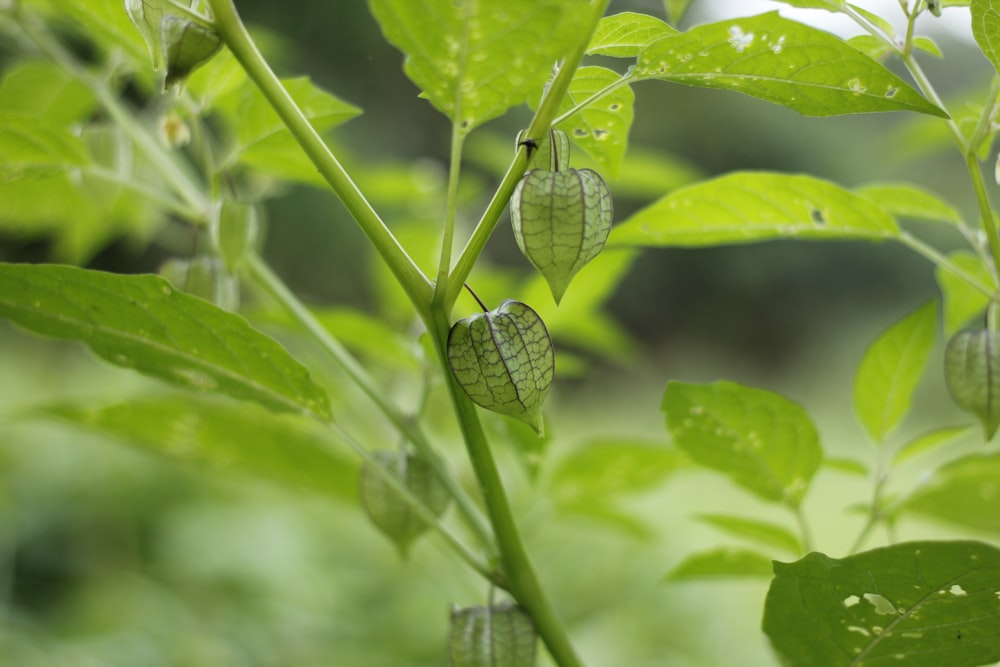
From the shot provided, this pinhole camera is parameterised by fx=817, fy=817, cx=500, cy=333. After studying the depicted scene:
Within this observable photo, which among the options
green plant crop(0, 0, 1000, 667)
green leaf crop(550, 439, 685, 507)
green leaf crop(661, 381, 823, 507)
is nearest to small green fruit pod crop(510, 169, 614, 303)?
green plant crop(0, 0, 1000, 667)

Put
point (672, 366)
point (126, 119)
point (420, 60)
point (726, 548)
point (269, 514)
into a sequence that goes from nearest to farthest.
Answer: point (420, 60) < point (726, 548) < point (126, 119) < point (269, 514) < point (672, 366)

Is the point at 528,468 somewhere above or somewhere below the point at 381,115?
below

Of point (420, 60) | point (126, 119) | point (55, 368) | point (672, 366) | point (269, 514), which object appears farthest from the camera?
point (672, 366)

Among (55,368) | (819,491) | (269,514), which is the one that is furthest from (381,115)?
(269,514)

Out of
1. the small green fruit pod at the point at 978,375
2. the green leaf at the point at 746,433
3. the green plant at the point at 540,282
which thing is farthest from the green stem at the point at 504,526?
the small green fruit pod at the point at 978,375

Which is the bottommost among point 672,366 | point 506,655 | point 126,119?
point 506,655

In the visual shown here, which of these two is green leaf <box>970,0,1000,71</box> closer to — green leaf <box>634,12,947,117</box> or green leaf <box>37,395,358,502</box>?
green leaf <box>634,12,947,117</box>

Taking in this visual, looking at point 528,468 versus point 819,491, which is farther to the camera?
point 819,491

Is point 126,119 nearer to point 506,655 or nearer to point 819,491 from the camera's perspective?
point 506,655
